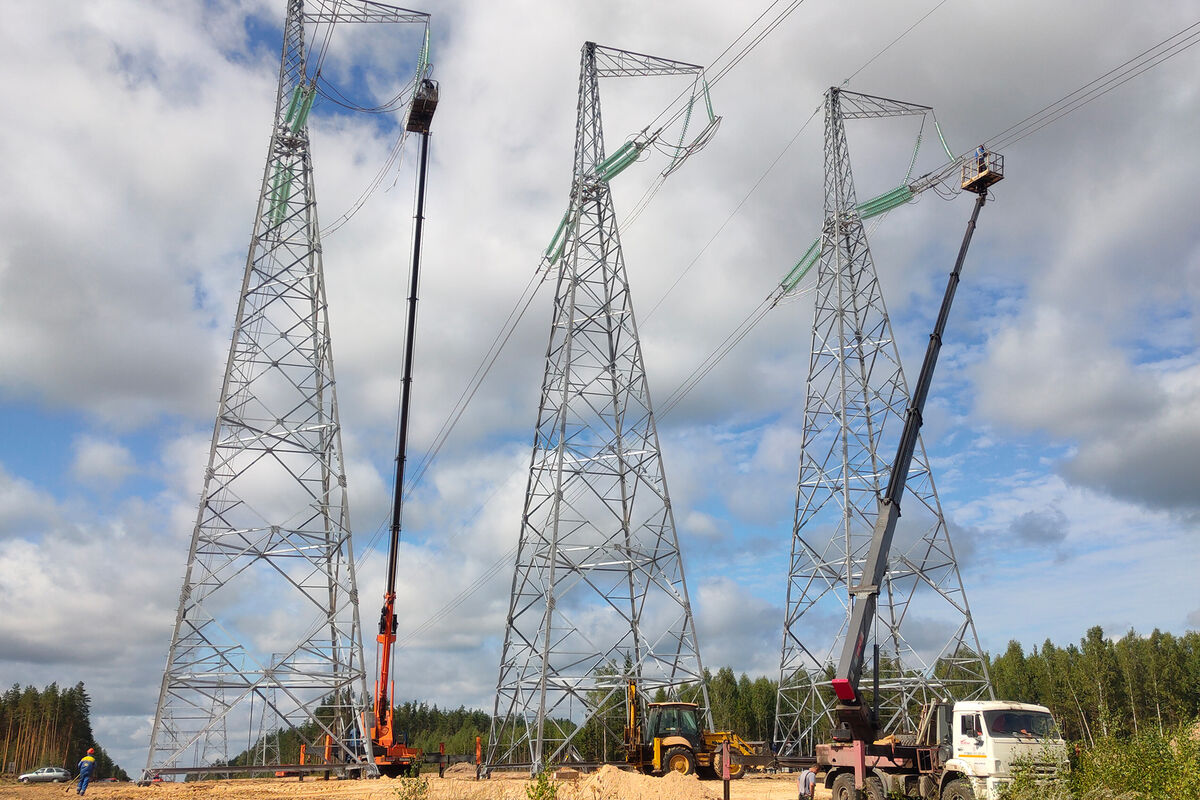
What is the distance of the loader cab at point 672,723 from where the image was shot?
2736 centimetres

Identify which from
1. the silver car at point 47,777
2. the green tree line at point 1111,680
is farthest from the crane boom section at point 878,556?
the green tree line at point 1111,680

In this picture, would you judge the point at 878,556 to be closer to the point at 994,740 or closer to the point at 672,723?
the point at 994,740

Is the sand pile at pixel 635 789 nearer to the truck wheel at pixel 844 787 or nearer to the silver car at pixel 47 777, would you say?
the truck wheel at pixel 844 787

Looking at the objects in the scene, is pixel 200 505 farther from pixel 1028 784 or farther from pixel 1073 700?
pixel 1073 700

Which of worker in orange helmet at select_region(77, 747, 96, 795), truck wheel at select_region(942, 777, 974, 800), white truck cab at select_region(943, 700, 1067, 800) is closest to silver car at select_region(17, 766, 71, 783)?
worker in orange helmet at select_region(77, 747, 96, 795)

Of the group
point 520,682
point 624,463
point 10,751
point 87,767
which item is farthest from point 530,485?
point 10,751

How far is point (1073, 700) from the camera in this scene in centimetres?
7588

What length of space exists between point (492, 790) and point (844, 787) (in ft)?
26.0

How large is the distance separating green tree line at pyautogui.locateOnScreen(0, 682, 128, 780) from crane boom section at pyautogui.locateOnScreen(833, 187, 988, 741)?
87.2 metres

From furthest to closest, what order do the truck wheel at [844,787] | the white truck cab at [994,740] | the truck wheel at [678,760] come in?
the truck wheel at [678,760] < the truck wheel at [844,787] < the white truck cab at [994,740]

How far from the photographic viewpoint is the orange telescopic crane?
31941 millimetres

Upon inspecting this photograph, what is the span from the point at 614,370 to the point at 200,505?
14.3 meters

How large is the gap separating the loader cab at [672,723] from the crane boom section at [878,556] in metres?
8.03

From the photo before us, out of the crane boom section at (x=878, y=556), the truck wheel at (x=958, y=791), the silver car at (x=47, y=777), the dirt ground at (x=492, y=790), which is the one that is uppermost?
the crane boom section at (x=878, y=556)
